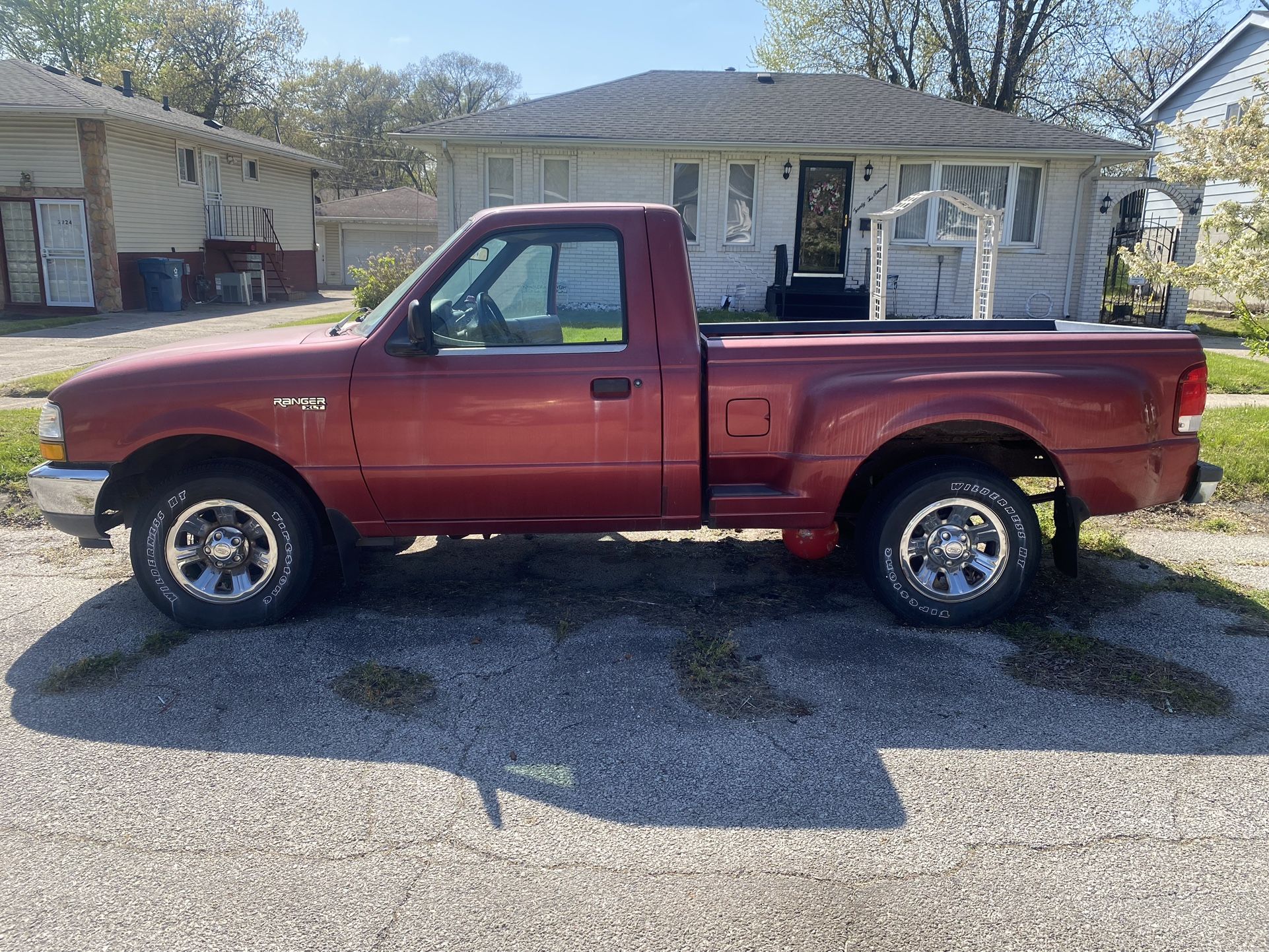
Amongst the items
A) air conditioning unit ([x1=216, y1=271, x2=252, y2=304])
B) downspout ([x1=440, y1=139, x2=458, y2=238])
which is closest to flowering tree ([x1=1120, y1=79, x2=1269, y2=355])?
downspout ([x1=440, y1=139, x2=458, y2=238])

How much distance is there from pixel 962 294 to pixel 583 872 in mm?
17368

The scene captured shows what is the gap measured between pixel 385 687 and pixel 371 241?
37.7 m

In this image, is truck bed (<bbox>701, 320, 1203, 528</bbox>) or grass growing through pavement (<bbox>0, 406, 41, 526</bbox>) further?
grass growing through pavement (<bbox>0, 406, 41, 526</bbox>)

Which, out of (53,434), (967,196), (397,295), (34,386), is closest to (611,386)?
(397,295)

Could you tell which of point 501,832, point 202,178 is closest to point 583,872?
point 501,832

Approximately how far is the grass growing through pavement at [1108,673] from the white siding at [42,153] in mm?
22651

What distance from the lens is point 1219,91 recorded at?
22.8m

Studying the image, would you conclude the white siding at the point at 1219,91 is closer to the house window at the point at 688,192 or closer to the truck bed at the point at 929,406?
the house window at the point at 688,192

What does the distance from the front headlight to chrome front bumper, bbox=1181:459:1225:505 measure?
5460 millimetres

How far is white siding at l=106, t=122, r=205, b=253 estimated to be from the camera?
21.6 m

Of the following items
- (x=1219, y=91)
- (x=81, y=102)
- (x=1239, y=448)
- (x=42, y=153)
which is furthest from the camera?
(x=1219, y=91)

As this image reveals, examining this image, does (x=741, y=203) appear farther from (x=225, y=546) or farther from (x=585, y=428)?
(x=225, y=546)

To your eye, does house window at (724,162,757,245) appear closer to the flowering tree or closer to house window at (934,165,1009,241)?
house window at (934,165,1009,241)

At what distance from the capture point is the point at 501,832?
10.2 ft
